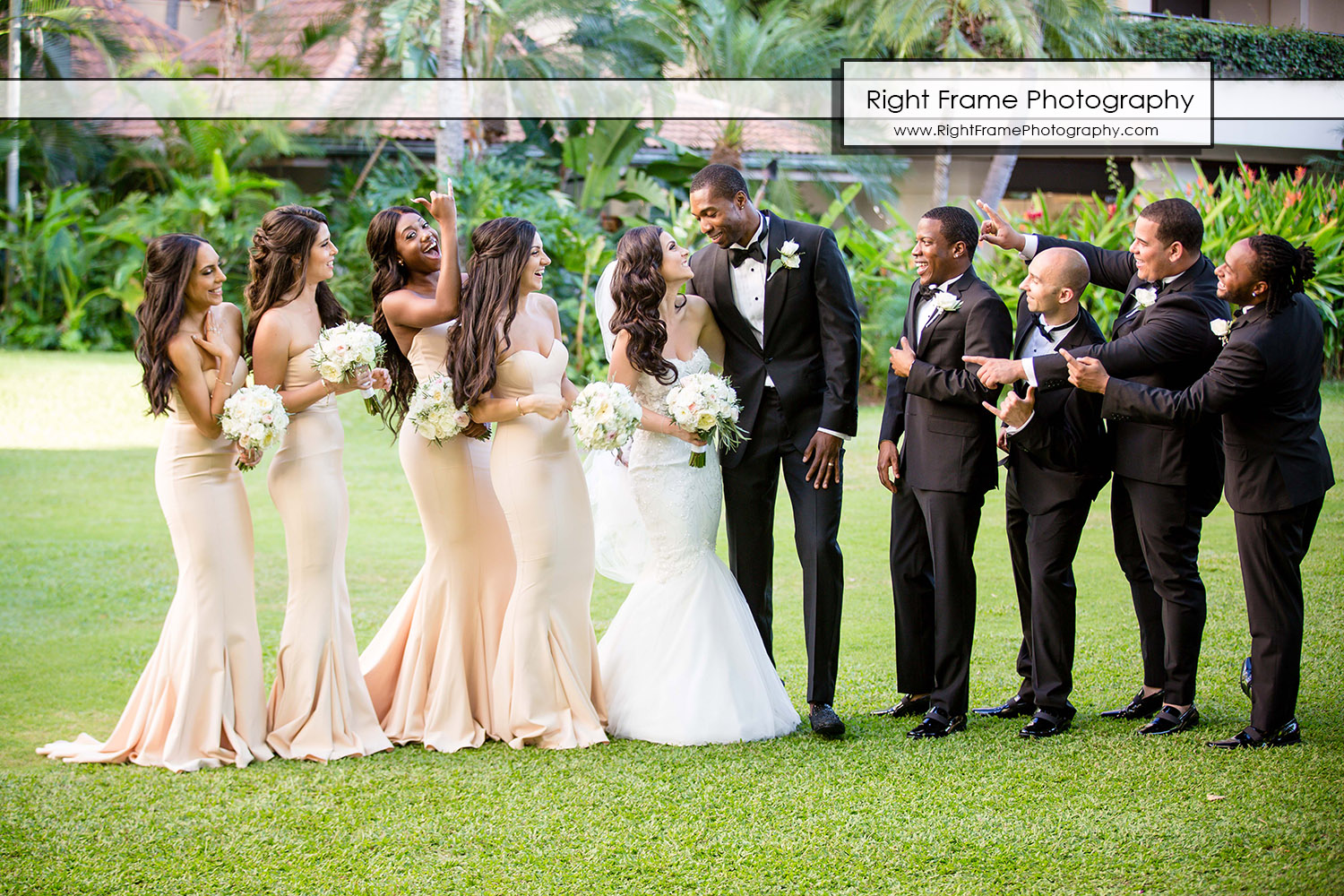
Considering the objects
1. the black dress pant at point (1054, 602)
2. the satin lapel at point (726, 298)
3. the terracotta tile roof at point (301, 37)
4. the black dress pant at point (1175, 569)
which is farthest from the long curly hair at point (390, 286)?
the terracotta tile roof at point (301, 37)

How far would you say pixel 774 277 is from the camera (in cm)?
521

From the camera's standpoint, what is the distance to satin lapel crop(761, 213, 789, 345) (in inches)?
205

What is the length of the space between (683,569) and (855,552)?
4325 millimetres

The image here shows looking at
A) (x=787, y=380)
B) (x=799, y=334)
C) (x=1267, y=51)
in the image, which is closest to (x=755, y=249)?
(x=799, y=334)

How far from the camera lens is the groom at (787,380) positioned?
16.9 feet

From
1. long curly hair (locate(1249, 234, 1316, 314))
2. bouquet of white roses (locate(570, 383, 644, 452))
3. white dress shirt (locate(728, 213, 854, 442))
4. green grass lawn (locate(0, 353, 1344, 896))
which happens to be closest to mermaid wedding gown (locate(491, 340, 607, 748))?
green grass lawn (locate(0, 353, 1344, 896))

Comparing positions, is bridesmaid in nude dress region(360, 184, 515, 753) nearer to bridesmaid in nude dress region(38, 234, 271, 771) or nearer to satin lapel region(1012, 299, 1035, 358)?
bridesmaid in nude dress region(38, 234, 271, 771)

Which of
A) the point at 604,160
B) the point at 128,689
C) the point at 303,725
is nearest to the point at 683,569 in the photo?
the point at 303,725

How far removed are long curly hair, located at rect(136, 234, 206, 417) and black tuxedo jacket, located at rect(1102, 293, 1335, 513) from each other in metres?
3.71

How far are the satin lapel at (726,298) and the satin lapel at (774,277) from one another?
0.12 meters

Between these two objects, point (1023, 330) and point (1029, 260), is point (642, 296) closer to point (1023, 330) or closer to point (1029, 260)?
point (1023, 330)

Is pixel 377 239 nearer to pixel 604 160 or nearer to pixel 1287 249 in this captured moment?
pixel 1287 249

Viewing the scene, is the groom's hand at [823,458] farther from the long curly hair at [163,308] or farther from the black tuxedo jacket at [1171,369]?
the long curly hair at [163,308]

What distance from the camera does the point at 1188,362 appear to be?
4926 millimetres
